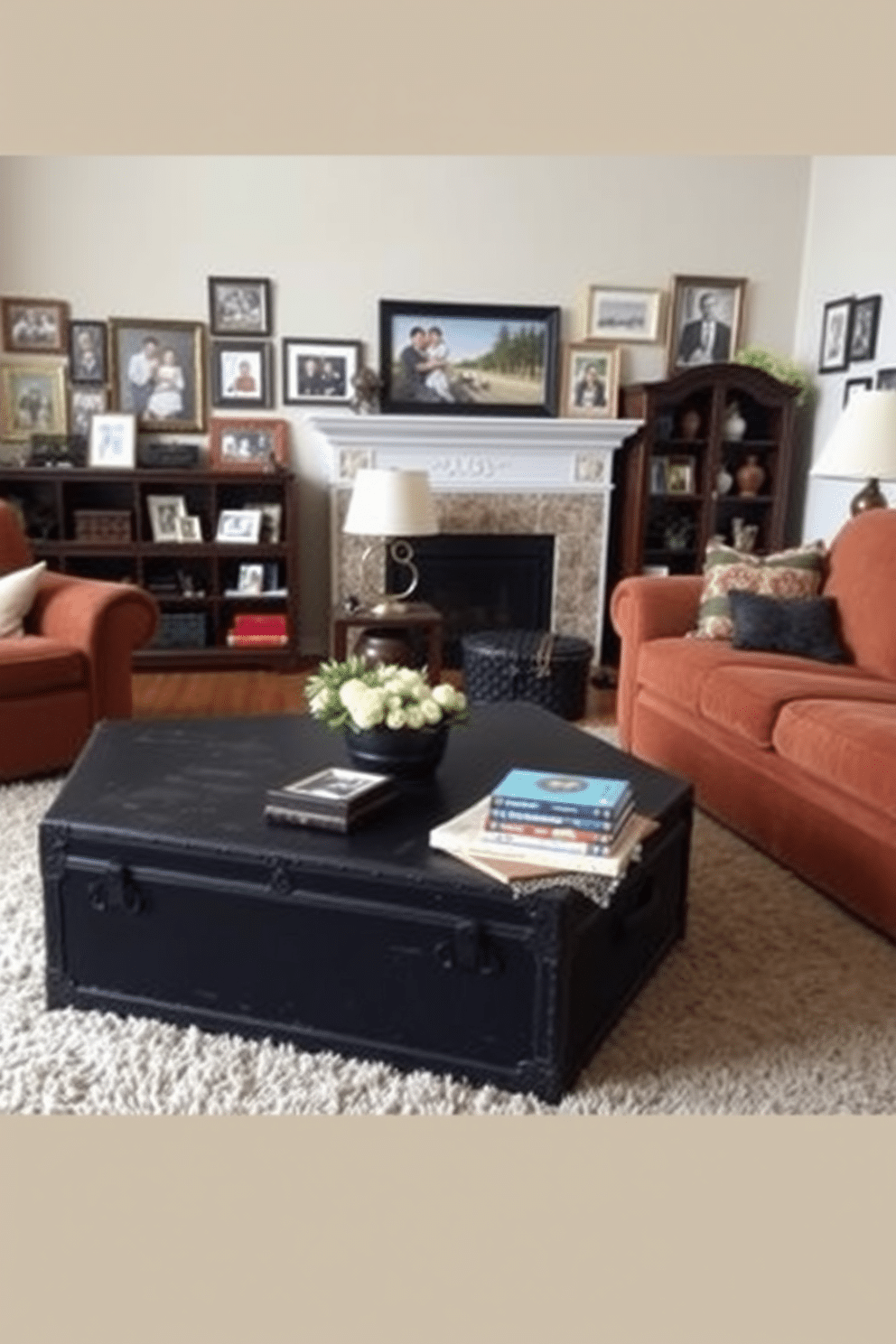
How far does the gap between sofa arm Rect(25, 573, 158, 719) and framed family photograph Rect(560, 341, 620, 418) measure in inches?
108

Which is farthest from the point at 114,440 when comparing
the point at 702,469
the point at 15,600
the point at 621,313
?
the point at 702,469

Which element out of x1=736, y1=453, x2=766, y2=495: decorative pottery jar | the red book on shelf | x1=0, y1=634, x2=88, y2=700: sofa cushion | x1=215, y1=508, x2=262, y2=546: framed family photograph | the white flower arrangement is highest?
x1=736, y1=453, x2=766, y2=495: decorative pottery jar

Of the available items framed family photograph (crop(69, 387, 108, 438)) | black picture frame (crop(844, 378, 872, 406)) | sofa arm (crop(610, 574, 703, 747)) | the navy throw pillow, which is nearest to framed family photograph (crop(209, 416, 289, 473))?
framed family photograph (crop(69, 387, 108, 438))

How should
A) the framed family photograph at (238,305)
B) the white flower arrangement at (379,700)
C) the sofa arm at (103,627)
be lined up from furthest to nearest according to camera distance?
the framed family photograph at (238,305) → the sofa arm at (103,627) → the white flower arrangement at (379,700)

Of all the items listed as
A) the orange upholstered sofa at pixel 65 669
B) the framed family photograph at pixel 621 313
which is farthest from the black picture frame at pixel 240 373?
the orange upholstered sofa at pixel 65 669

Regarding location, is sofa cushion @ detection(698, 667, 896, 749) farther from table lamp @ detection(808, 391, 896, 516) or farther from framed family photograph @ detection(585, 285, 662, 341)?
framed family photograph @ detection(585, 285, 662, 341)

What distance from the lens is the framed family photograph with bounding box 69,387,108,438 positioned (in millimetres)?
5094

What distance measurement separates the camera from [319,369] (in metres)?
5.23

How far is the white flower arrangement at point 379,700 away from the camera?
2.14 meters

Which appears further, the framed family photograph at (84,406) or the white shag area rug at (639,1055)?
the framed family photograph at (84,406)

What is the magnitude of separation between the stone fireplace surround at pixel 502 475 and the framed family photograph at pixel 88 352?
40.5 inches

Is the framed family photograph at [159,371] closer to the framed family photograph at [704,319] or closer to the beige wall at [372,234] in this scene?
the beige wall at [372,234]

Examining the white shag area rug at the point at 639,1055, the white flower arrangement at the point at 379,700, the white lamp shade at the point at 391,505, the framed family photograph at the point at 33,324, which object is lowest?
the white shag area rug at the point at 639,1055

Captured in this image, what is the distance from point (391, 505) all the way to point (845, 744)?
2141mm
